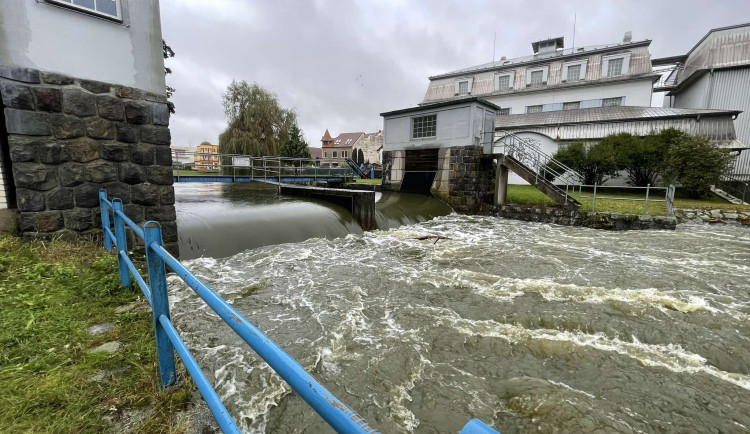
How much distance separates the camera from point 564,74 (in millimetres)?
29562

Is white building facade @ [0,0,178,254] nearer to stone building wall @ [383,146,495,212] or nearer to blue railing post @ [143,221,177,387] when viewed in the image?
blue railing post @ [143,221,177,387]

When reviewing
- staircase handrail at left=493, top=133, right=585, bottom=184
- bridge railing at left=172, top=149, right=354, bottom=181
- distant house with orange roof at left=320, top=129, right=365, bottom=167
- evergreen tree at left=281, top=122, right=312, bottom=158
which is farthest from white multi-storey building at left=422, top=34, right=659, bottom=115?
distant house with orange roof at left=320, top=129, right=365, bottom=167

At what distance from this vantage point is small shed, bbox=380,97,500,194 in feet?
48.9

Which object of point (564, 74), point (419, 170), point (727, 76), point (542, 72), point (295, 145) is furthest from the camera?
point (295, 145)

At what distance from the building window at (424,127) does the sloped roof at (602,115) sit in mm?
10675

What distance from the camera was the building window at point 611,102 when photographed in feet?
89.7

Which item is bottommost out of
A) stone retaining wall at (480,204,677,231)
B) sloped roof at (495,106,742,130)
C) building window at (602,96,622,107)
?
stone retaining wall at (480,204,677,231)

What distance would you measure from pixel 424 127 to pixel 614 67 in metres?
22.4

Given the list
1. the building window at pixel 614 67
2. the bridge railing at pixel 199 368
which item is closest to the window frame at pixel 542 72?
the building window at pixel 614 67

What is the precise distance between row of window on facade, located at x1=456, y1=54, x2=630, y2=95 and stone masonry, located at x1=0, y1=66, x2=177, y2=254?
32.9 m

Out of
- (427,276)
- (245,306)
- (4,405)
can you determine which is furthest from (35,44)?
(427,276)

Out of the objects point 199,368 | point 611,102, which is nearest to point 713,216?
point 199,368

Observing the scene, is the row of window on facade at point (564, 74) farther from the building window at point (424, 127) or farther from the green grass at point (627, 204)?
the building window at point (424, 127)

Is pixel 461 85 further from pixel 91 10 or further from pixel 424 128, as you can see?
pixel 91 10
